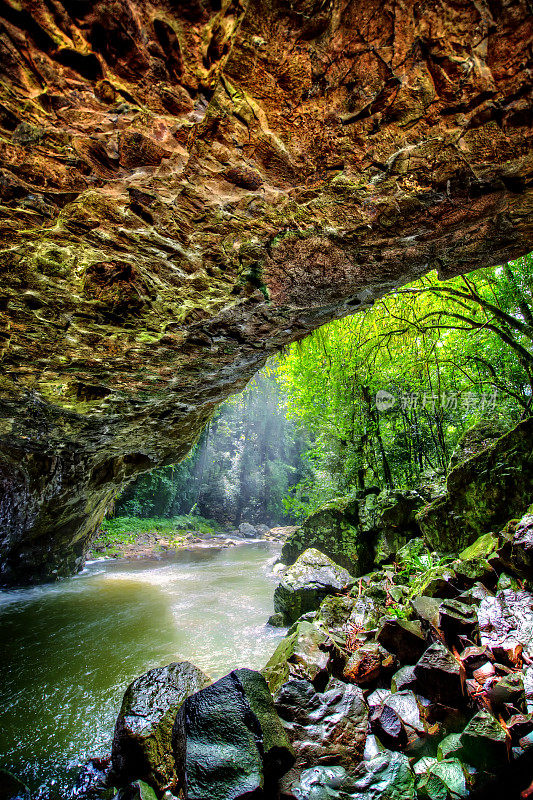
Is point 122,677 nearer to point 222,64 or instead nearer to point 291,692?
point 291,692

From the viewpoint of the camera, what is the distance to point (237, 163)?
156 cm

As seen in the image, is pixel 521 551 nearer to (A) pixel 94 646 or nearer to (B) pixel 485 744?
(B) pixel 485 744

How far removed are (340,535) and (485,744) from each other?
623 centimetres

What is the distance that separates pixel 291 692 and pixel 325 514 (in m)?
5.48

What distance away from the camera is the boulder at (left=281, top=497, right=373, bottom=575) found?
24.2ft

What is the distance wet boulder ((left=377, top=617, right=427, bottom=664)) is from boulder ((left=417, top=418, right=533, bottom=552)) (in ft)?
6.44

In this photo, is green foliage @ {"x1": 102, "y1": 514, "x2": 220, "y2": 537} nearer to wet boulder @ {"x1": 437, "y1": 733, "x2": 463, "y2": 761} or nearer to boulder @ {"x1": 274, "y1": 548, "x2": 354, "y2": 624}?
boulder @ {"x1": 274, "y1": 548, "x2": 354, "y2": 624}

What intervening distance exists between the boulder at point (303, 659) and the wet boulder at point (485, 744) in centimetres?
157

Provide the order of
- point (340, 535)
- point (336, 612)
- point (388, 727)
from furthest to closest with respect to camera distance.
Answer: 1. point (340, 535)
2. point (336, 612)
3. point (388, 727)

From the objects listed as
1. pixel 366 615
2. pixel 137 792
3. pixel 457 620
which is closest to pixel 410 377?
pixel 366 615

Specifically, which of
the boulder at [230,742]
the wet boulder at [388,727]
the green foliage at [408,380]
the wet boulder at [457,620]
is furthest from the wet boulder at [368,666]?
the green foliage at [408,380]

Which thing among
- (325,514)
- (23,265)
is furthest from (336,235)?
(325,514)

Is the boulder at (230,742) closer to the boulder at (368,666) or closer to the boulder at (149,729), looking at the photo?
the boulder at (149,729)

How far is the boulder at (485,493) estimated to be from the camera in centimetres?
410
